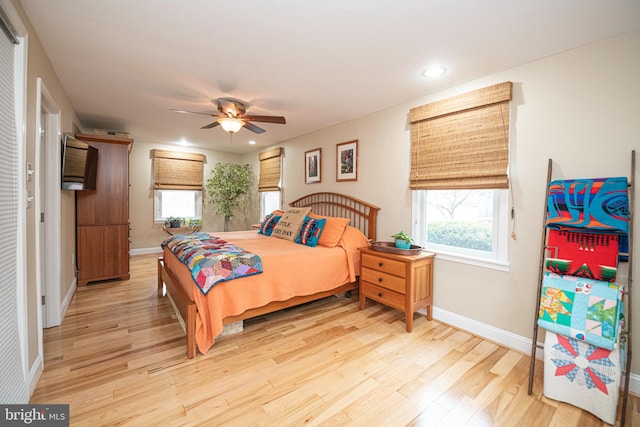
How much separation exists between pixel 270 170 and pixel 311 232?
2.73 m

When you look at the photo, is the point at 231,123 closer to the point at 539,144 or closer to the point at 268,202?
the point at 539,144

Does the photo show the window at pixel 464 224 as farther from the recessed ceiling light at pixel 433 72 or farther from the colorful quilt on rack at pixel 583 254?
the recessed ceiling light at pixel 433 72

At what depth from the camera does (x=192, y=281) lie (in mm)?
2326

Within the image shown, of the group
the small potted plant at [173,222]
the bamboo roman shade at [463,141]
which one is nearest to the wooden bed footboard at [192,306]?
the bamboo roman shade at [463,141]

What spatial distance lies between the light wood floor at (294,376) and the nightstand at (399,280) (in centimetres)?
24

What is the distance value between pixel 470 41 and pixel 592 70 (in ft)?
3.00

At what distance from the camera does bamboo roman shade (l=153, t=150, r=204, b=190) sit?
5.94 metres

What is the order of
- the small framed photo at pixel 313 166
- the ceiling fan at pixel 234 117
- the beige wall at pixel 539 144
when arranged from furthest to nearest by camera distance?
the small framed photo at pixel 313 166 → the ceiling fan at pixel 234 117 → the beige wall at pixel 539 144

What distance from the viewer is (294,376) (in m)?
2.00

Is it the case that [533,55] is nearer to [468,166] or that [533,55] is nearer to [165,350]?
[468,166]

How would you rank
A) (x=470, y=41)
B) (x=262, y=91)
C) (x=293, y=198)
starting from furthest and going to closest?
(x=293, y=198) → (x=262, y=91) → (x=470, y=41)

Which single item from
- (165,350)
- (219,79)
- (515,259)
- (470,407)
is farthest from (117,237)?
(515,259)

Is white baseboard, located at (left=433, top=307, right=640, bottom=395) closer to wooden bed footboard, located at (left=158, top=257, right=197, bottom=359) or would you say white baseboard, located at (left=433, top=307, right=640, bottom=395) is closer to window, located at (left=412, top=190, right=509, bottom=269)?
window, located at (left=412, top=190, right=509, bottom=269)

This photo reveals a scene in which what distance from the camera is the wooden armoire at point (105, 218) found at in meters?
3.77
